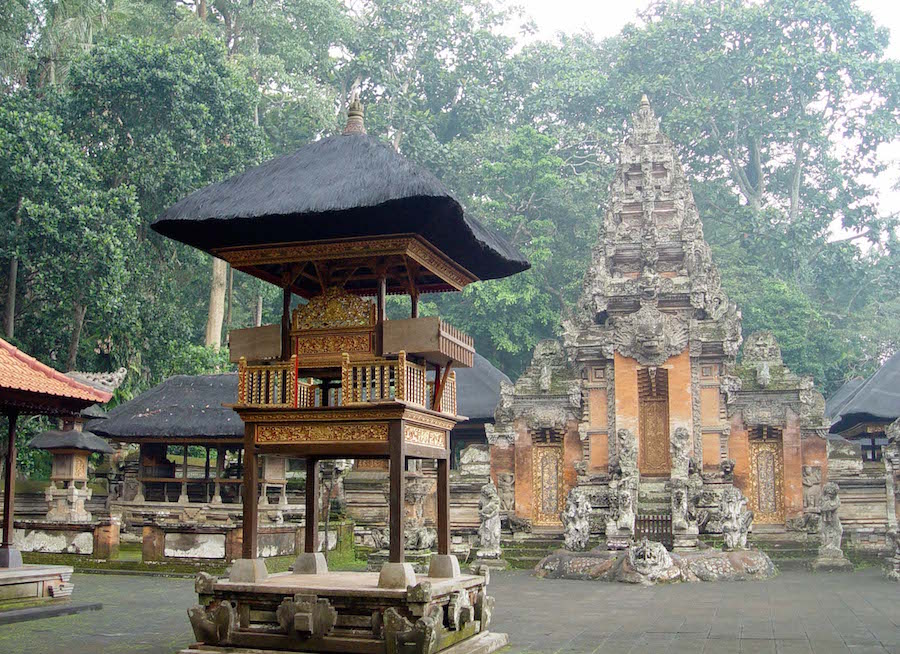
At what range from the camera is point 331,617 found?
842cm

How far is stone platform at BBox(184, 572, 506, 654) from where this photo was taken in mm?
8234

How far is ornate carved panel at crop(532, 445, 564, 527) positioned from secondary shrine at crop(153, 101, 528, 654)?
462 inches

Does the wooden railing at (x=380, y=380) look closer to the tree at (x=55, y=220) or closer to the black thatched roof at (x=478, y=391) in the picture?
the black thatched roof at (x=478, y=391)

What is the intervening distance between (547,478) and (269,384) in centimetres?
1350

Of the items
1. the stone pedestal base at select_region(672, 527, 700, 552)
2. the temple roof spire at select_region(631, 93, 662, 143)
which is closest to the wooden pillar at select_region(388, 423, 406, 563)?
the stone pedestal base at select_region(672, 527, 700, 552)

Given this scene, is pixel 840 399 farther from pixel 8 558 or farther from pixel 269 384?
pixel 8 558

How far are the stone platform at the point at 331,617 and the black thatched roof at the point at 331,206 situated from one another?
338 cm

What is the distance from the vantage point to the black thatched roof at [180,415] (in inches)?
796

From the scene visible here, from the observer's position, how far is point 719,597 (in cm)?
1406

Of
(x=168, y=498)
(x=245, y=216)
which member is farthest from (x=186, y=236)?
(x=168, y=498)

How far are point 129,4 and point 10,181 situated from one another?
42.5 feet

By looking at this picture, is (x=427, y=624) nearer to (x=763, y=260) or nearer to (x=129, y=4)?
(x=129, y=4)

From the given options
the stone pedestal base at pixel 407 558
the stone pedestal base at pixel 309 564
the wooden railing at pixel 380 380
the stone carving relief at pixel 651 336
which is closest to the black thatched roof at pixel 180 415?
the stone pedestal base at pixel 407 558

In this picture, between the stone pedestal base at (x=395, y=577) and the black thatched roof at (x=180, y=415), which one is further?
the black thatched roof at (x=180, y=415)
